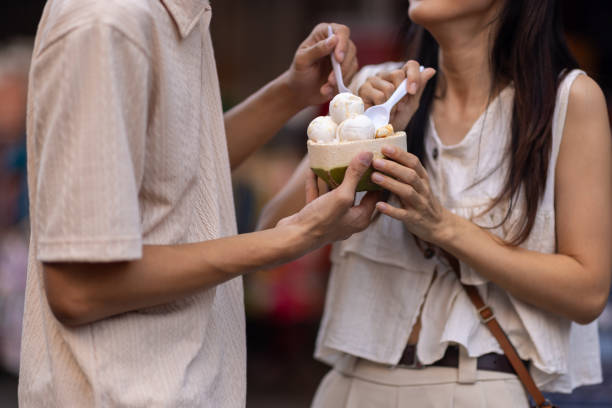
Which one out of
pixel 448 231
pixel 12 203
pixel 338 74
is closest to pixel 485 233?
pixel 448 231

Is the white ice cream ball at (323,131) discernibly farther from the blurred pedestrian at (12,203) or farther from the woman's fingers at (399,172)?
the blurred pedestrian at (12,203)

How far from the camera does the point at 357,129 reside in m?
1.59

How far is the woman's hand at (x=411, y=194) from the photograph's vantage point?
156cm

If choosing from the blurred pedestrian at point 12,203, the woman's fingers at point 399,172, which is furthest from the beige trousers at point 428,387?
the blurred pedestrian at point 12,203

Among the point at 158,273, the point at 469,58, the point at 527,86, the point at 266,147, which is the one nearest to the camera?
the point at 158,273

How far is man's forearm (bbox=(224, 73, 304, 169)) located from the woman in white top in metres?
0.18

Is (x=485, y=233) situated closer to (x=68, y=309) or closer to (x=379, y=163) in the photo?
(x=379, y=163)

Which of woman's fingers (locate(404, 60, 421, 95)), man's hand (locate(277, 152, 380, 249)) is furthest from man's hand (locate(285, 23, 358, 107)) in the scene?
man's hand (locate(277, 152, 380, 249))

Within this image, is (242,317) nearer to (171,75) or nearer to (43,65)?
(171,75)

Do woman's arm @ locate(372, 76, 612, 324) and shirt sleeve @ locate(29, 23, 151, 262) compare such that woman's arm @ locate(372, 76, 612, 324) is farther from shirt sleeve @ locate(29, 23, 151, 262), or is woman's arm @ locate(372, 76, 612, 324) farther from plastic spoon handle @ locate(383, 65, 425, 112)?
shirt sleeve @ locate(29, 23, 151, 262)

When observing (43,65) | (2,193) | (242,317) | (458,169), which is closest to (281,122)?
(458,169)

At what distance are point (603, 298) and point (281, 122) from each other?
0.97 m

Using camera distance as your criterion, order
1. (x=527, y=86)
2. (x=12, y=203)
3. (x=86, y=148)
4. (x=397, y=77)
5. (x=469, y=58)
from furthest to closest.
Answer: (x=12, y=203) → (x=469, y=58) → (x=527, y=86) → (x=397, y=77) → (x=86, y=148)

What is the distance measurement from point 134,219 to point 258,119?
0.90 m
